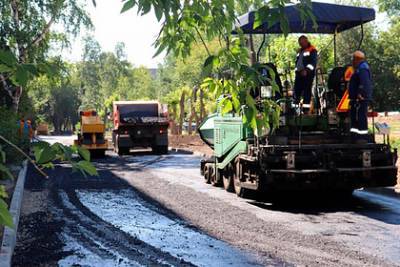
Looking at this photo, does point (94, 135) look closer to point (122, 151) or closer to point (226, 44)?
point (122, 151)

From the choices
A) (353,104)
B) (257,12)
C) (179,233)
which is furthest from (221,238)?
(257,12)

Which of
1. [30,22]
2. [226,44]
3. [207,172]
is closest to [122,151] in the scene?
[30,22]

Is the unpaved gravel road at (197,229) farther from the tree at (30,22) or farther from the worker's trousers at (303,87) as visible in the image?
the tree at (30,22)

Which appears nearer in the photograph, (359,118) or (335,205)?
(359,118)

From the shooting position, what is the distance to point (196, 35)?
338cm

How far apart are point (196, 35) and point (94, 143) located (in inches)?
739

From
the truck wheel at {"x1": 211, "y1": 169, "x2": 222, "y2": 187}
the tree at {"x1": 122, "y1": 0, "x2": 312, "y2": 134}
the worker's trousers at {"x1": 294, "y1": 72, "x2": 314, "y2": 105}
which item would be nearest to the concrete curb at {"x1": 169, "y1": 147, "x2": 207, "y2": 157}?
the truck wheel at {"x1": 211, "y1": 169, "x2": 222, "y2": 187}

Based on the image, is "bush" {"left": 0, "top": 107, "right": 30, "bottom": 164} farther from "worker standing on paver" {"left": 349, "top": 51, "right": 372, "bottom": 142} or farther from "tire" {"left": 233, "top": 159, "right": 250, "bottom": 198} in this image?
"worker standing on paver" {"left": 349, "top": 51, "right": 372, "bottom": 142}

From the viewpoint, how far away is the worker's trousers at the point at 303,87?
977 centimetres

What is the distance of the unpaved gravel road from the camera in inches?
242

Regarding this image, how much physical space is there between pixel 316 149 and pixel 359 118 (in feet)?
3.28

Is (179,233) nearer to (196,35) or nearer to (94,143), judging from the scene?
(196,35)

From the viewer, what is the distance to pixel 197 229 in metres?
7.69

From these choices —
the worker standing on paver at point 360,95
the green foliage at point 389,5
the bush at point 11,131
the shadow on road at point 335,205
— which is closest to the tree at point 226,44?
the shadow on road at point 335,205
